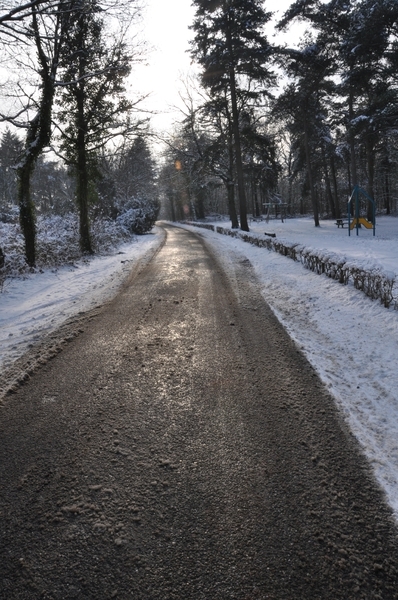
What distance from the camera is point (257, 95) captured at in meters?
22.1

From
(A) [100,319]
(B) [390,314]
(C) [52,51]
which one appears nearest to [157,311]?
(A) [100,319]

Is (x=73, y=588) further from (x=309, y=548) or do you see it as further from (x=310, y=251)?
(x=310, y=251)

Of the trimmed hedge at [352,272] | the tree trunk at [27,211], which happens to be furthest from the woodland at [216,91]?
the trimmed hedge at [352,272]

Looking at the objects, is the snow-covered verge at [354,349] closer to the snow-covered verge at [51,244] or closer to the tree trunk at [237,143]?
the snow-covered verge at [51,244]

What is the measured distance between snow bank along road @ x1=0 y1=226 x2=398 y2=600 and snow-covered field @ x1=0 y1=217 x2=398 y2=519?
0.73ft

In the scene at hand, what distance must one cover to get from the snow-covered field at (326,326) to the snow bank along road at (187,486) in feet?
0.73

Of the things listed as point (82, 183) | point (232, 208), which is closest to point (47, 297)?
point (82, 183)

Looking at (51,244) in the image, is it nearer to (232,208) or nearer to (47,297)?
(47,297)

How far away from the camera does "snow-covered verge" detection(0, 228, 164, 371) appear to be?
207 inches

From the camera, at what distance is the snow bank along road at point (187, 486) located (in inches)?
68.4

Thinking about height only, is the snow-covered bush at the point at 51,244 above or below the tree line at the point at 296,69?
below

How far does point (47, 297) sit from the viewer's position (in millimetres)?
7832

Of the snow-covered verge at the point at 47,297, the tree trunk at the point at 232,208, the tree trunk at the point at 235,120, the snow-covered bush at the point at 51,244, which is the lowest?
the snow-covered verge at the point at 47,297

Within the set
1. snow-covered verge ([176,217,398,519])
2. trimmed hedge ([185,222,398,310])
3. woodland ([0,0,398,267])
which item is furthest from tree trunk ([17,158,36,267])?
trimmed hedge ([185,222,398,310])
